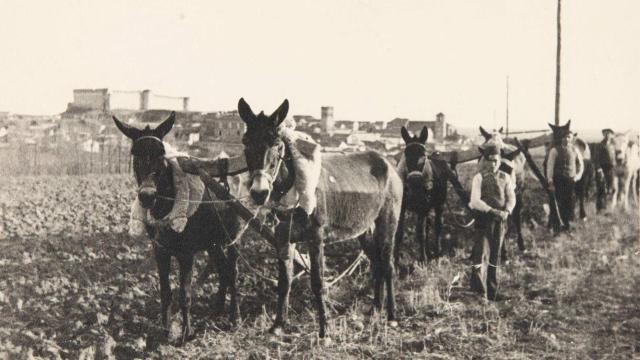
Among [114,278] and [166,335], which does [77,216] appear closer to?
[114,278]

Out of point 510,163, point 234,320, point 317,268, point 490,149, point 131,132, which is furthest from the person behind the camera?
point 510,163

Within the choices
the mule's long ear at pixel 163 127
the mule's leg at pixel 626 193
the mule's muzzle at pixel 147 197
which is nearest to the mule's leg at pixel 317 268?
the mule's muzzle at pixel 147 197

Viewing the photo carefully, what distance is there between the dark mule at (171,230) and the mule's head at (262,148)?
0.89 metres

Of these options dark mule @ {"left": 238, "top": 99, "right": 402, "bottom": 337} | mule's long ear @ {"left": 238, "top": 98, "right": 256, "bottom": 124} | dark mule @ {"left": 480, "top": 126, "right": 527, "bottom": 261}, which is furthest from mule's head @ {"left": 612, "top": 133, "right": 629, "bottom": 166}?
mule's long ear @ {"left": 238, "top": 98, "right": 256, "bottom": 124}

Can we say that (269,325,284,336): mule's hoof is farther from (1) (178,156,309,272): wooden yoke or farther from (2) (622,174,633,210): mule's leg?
(2) (622,174,633,210): mule's leg

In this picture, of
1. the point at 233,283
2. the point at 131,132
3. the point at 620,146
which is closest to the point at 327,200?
the point at 233,283

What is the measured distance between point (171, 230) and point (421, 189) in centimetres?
508

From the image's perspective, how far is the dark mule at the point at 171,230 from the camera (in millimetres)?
5238

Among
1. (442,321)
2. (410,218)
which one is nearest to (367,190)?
(442,321)

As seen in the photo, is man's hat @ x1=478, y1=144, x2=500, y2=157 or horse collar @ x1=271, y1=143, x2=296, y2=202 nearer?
horse collar @ x1=271, y1=143, x2=296, y2=202

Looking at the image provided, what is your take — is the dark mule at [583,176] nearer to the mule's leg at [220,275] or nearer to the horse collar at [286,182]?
the mule's leg at [220,275]

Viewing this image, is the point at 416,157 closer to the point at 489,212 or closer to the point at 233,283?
the point at 489,212

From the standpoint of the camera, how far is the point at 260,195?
499 centimetres

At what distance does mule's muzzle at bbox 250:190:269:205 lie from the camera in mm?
4977
